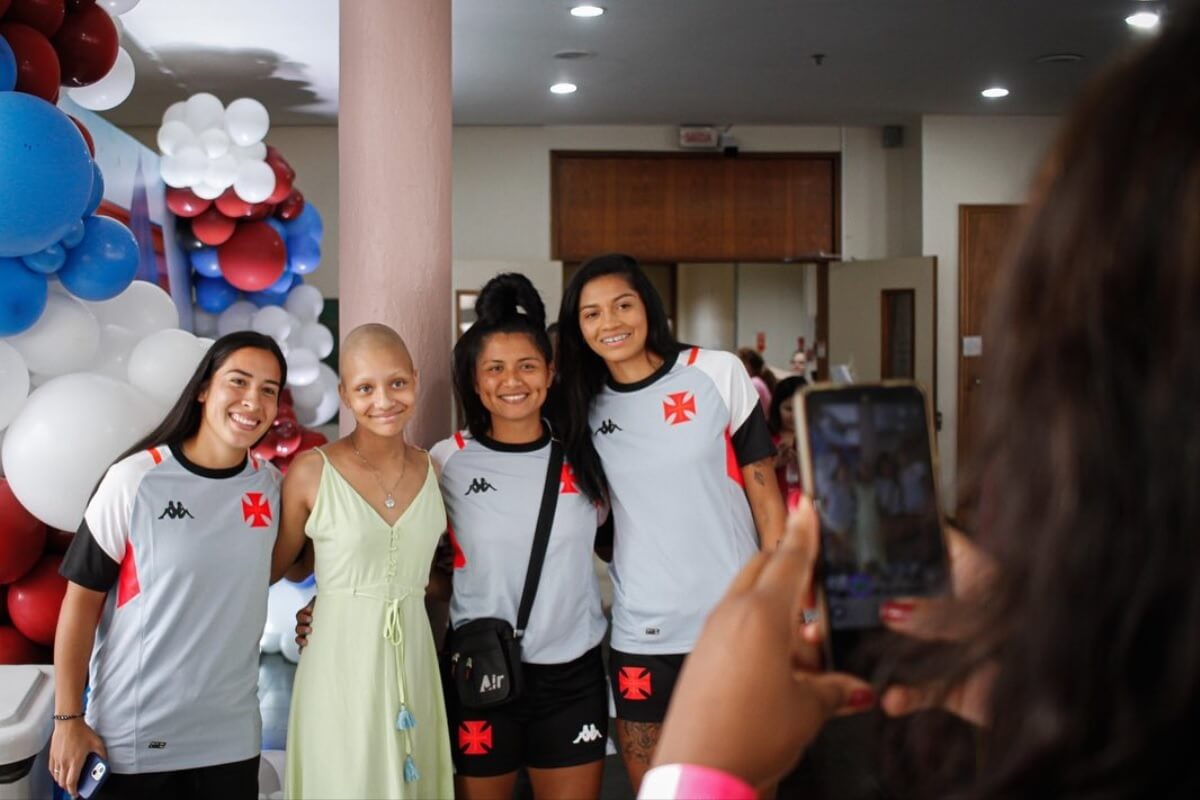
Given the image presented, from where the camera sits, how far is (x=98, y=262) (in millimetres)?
3178

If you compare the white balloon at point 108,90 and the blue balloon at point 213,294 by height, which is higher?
the white balloon at point 108,90

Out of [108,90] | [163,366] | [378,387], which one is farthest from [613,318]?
[108,90]

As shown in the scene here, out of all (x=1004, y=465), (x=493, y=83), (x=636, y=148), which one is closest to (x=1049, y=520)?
(x=1004, y=465)

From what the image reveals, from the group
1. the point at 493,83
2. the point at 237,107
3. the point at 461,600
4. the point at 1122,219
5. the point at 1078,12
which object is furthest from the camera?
the point at 493,83

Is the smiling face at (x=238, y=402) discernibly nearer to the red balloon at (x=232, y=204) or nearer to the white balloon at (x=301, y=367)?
the red balloon at (x=232, y=204)

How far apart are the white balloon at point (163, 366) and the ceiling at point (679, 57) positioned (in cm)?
268

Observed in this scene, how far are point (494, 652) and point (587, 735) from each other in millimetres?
299

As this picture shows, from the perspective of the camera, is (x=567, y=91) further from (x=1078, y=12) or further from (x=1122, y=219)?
(x=1122, y=219)

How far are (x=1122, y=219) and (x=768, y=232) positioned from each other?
8.28m

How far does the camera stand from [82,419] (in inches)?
114

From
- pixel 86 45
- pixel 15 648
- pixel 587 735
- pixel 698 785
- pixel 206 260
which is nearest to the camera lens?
pixel 698 785

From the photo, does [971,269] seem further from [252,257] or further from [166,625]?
[166,625]

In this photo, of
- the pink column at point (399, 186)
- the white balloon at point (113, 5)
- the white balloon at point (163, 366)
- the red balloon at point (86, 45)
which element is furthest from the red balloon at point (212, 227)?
the pink column at point (399, 186)

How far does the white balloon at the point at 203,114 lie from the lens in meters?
5.33
